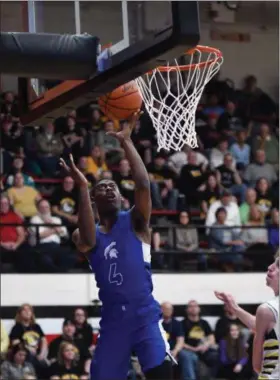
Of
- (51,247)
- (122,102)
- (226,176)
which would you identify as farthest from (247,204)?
(122,102)

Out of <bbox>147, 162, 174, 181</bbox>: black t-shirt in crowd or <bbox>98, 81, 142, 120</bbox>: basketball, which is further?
<bbox>147, 162, 174, 181</bbox>: black t-shirt in crowd

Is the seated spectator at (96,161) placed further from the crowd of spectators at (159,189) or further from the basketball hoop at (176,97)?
the basketball hoop at (176,97)

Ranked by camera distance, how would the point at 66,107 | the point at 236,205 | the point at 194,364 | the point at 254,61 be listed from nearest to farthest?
the point at 66,107
the point at 194,364
the point at 236,205
the point at 254,61

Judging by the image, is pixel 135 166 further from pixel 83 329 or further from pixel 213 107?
pixel 213 107

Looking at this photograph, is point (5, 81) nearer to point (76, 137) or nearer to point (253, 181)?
point (76, 137)

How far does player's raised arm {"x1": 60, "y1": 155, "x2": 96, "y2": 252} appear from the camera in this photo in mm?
6712

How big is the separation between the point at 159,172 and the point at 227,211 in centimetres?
132

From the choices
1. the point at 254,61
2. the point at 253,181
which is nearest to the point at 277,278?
the point at 253,181

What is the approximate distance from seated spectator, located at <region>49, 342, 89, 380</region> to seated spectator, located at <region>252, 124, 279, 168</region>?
5.63 m

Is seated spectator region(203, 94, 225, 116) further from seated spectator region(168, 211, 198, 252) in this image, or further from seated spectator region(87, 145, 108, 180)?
seated spectator region(168, 211, 198, 252)

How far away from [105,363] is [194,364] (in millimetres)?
6474

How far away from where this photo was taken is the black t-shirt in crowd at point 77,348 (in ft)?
42.1

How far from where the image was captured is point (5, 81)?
1666 cm

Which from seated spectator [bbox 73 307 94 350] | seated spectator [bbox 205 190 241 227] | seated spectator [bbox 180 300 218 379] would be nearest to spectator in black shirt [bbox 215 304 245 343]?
seated spectator [bbox 180 300 218 379]
